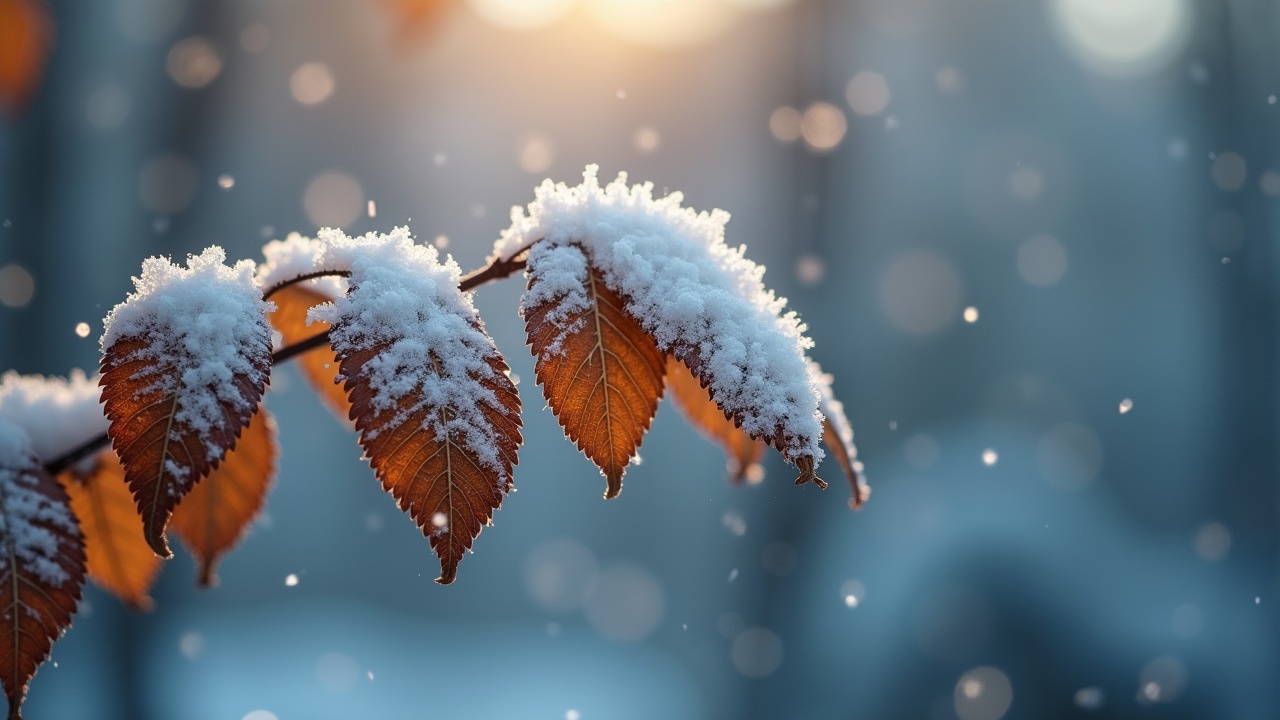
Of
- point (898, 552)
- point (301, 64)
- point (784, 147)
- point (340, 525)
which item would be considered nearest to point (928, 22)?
point (784, 147)

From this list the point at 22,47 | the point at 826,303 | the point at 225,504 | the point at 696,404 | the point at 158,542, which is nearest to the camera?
the point at 158,542

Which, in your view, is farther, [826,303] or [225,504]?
[826,303]

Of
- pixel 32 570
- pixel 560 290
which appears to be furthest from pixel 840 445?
pixel 32 570

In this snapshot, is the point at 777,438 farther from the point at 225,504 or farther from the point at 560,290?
the point at 225,504

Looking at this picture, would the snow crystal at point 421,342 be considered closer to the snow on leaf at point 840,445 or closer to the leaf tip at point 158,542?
the leaf tip at point 158,542

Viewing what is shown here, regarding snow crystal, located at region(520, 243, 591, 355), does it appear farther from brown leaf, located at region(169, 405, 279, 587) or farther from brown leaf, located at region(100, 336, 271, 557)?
brown leaf, located at region(169, 405, 279, 587)

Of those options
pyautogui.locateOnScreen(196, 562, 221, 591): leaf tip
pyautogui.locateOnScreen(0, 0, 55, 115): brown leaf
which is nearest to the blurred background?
pyautogui.locateOnScreen(0, 0, 55, 115): brown leaf

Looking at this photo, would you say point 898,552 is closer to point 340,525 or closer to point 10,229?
point 340,525
